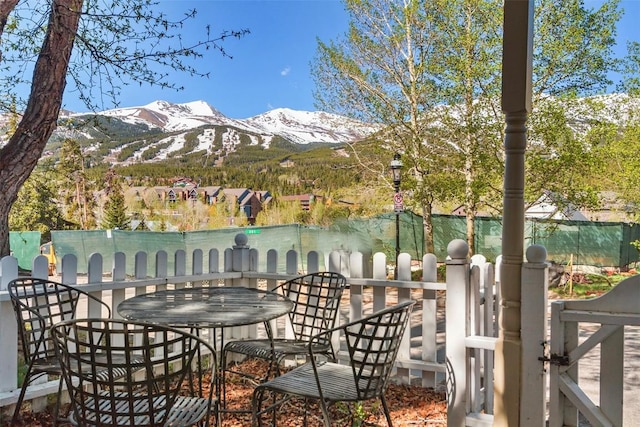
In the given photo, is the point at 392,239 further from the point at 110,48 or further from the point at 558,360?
the point at 558,360

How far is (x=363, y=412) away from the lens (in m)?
2.47

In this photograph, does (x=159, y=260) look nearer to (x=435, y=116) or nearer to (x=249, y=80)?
(x=435, y=116)

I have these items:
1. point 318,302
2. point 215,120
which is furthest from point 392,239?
point 215,120

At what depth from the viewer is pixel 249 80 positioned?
31.7m

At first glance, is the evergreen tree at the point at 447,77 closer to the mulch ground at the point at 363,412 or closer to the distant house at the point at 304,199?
the distant house at the point at 304,199

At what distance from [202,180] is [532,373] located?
20957mm

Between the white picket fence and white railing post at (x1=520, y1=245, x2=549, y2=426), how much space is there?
1.14ft

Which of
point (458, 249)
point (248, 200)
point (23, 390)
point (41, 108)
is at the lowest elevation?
point (23, 390)

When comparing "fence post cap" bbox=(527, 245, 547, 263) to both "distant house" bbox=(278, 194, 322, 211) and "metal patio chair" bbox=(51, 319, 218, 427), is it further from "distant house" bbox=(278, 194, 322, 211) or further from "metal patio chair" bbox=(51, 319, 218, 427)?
"distant house" bbox=(278, 194, 322, 211)

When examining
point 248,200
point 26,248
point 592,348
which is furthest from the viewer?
point 248,200

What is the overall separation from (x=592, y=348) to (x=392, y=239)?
1023cm

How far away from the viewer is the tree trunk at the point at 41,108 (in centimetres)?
302

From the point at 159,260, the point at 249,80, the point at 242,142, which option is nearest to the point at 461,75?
the point at 159,260

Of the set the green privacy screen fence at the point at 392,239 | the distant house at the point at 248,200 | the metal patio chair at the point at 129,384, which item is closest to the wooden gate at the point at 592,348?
the metal patio chair at the point at 129,384
